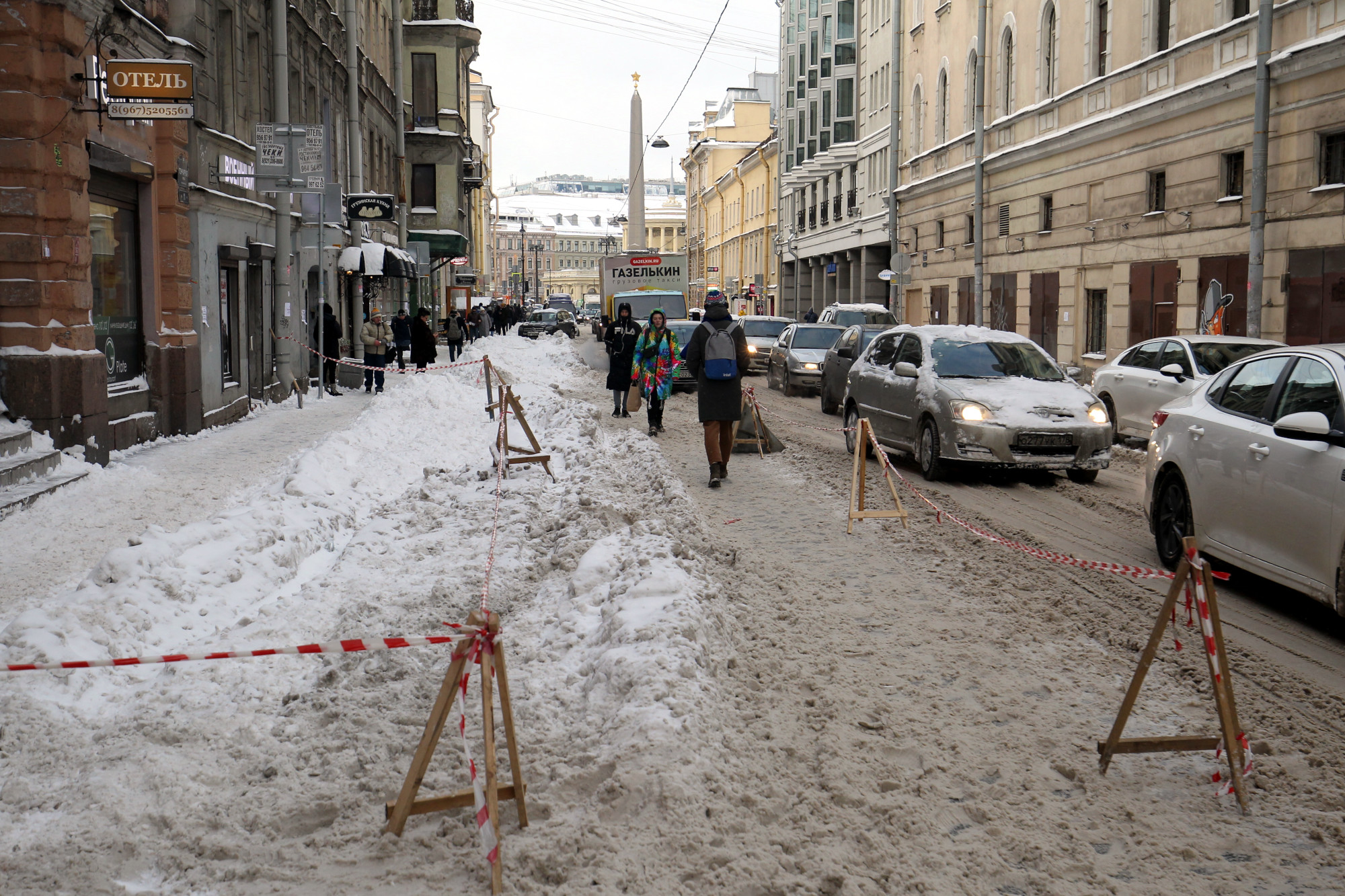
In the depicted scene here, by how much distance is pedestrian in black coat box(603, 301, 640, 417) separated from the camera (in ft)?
63.8

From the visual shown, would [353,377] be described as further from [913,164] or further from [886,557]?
[913,164]

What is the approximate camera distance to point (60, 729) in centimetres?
508

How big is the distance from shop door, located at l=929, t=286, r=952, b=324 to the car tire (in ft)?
74.5

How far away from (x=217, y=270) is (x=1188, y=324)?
660 inches

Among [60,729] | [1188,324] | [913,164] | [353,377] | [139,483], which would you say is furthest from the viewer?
[913,164]

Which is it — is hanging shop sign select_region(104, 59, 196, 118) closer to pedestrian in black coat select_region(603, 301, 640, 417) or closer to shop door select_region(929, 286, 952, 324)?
pedestrian in black coat select_region(603, 301, 640, 417)

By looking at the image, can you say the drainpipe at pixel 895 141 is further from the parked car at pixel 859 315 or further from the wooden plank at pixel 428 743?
the wooden plank at pixel 428 743

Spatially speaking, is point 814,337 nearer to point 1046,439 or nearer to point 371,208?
point 371,208

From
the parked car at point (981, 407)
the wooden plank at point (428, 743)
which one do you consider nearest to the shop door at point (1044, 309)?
the parked car at point (981, 407)

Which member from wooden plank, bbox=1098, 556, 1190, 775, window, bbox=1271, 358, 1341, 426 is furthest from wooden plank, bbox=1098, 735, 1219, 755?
window, bbox=1271, 358, 1341, 426

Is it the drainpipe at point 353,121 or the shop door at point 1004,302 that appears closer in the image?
the drainpipe at point 353,121

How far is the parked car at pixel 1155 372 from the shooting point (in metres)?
15.2

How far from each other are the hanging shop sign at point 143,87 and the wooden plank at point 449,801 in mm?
10427

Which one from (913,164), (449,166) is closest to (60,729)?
(913,164)
